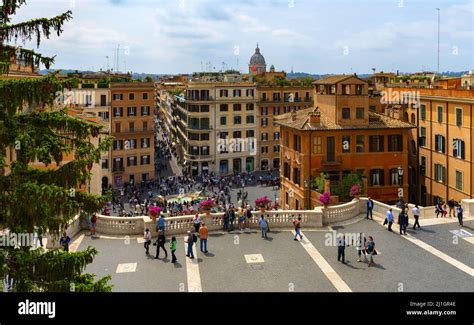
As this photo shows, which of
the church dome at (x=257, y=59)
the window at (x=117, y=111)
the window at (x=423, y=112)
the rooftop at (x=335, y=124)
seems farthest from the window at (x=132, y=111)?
the church dome at (x=257, y=59)

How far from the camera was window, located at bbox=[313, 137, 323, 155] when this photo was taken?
142 feet

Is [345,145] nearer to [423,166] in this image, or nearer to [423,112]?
[423,166]

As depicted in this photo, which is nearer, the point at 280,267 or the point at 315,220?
the point at 280,267

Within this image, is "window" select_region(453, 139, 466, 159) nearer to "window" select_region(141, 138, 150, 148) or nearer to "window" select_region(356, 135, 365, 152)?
"window" select_region(356, 135, 365, 152)

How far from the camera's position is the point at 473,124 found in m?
41.9

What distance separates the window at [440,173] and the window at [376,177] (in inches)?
249

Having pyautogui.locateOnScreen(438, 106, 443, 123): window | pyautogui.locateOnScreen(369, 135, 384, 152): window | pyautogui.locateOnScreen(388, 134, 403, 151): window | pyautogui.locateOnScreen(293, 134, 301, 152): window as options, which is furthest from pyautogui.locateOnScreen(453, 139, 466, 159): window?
pyautogui.locateOnScreen(293, 134, 301, 152): window

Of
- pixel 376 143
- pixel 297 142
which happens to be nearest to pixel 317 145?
pixel 297 142

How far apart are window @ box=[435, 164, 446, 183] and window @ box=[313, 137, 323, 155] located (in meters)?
12.0

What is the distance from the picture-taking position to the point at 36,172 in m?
12.5
